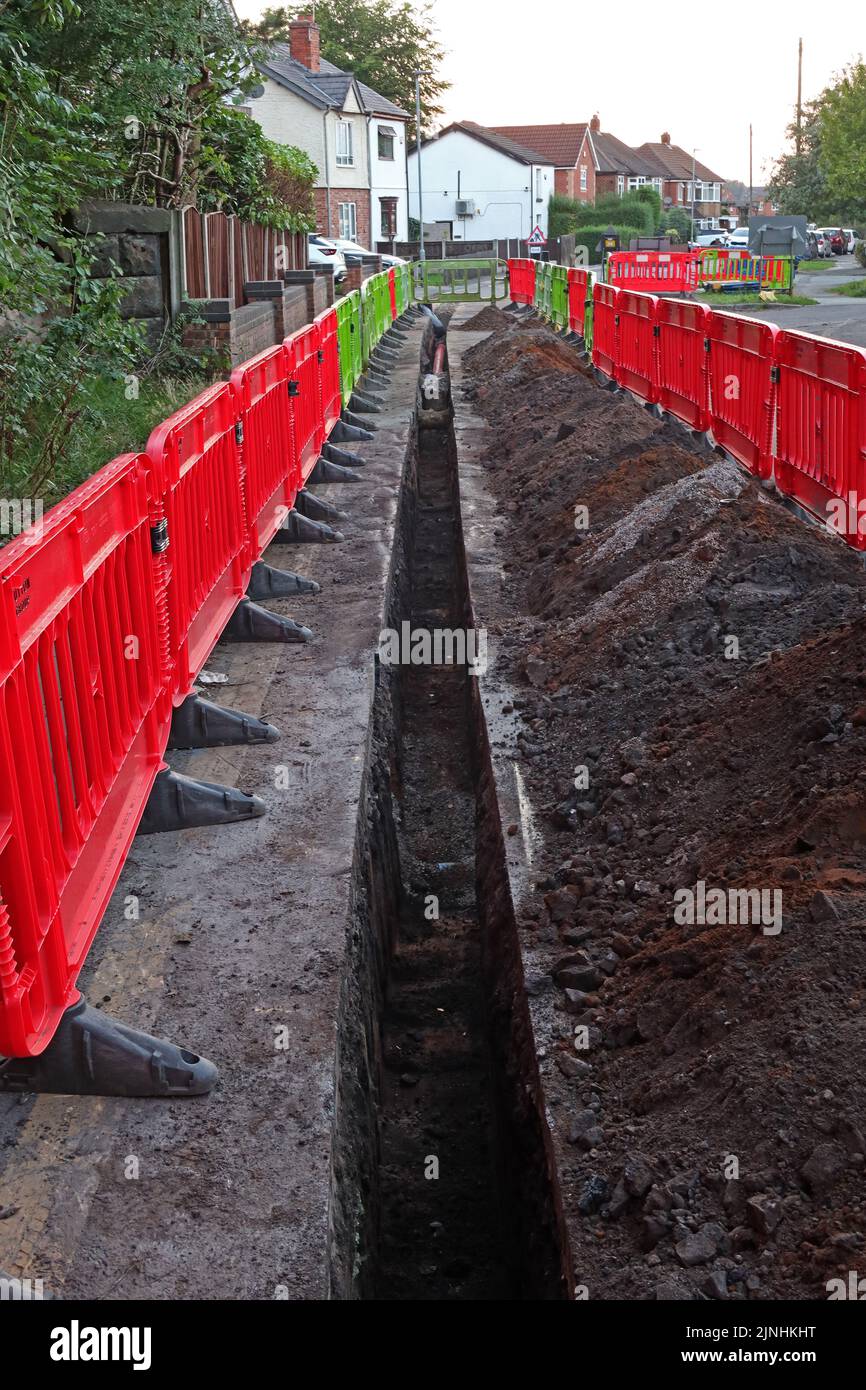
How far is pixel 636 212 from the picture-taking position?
74.3 m

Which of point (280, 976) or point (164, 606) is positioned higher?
point (164, 606)

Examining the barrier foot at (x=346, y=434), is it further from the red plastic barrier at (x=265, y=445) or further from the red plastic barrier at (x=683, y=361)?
the red plastic barrier at (x=265, y=445)

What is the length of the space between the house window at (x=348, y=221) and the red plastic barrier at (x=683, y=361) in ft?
172

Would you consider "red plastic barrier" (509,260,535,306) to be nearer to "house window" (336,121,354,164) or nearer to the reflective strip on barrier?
the reflective strip on barrier

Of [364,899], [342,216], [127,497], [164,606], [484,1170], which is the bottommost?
[484,1170]

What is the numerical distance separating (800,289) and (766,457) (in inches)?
1449

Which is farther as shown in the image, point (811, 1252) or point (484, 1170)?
point (484, 1170)

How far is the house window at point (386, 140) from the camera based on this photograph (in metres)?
67.5

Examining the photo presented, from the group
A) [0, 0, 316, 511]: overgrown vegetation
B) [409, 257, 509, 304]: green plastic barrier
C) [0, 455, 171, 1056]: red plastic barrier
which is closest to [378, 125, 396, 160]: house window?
[409, 257, 509, 304]: green plastic barrier

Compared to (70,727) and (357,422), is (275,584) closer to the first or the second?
(70,727)

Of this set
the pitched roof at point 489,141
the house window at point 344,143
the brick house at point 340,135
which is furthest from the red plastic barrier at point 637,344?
the pitched roof at point 489,141

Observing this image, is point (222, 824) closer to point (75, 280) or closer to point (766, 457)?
point (766, 457)

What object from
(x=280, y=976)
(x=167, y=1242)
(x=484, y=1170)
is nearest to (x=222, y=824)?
(x=280, y=976)

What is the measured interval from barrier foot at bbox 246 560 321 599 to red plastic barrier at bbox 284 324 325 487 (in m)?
Answer: 1.46
